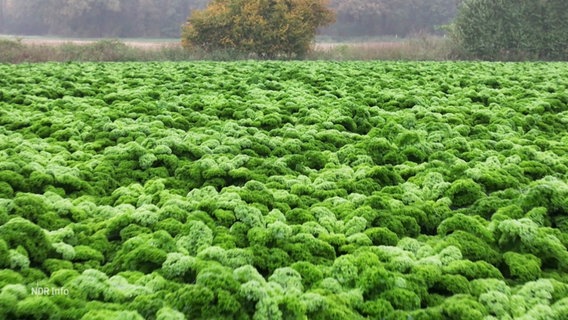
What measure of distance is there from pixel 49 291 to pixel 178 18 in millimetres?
45309

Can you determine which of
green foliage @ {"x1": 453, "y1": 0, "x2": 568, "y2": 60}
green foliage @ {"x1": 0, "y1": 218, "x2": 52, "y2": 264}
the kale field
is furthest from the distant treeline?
green foliage @ {"x1": 0, "y1": 218, "x2": 52, "y2": 264}

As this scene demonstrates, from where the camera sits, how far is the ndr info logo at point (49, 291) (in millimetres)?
2629

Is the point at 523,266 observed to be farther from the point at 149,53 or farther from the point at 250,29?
the point at 250,29

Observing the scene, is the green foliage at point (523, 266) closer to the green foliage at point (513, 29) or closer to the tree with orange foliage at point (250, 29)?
the tree with orange foliage at point (250, 29)

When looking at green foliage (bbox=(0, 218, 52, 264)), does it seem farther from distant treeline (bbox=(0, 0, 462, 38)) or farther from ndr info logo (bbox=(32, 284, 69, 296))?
distant treeline (bbox=(0, 0, 462, 38))

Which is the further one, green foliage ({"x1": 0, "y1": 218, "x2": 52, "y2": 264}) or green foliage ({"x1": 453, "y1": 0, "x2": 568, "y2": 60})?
green foliage ({"x1": 453, "y1": 0, "x2": 568, "y2": 60})

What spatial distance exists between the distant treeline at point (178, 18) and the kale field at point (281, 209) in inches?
1512

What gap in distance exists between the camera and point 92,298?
271 centimetres

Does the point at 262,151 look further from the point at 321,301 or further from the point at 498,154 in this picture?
the point at 321,301

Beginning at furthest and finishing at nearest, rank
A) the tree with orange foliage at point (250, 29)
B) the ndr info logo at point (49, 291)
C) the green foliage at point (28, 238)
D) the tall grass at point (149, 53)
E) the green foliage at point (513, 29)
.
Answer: the green foliage at point (513, 29) < the tree with orange foliage at point (250, 29) < the tall grass at point (149, 53) < the green foliage at point (28, 238) < the ndr info logo at point (49, 291)

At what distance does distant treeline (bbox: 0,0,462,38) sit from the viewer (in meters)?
43.3

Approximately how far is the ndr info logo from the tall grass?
64.8 ft

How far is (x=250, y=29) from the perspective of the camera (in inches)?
947

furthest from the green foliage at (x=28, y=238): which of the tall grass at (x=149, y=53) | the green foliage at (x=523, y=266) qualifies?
the tall grass at (x=149, y=53)
